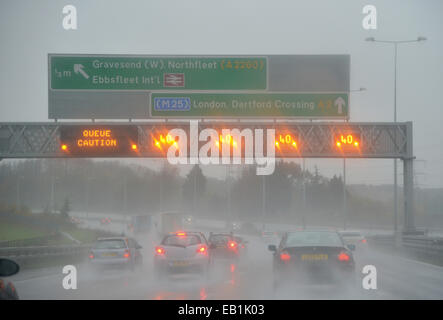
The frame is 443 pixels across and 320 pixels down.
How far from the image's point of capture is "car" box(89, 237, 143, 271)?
2453cm

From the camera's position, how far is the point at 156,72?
29.8 metres

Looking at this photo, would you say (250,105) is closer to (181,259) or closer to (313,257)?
(181,259)

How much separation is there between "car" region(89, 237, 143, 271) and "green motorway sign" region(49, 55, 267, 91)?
25.1 feet

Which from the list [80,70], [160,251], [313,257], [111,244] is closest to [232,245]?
[111,244]

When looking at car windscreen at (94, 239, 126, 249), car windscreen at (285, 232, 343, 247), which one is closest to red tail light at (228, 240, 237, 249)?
car windscreen at (94, 239, 126, 249)

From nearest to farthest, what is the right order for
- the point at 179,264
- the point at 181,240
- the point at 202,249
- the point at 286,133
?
the point at 179,264, the point at 202,249, the point at 181,240, the point at 286,133

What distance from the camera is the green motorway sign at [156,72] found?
2959cm

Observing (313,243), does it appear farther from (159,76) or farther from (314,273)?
(159,76)

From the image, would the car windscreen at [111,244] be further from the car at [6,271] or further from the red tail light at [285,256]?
the car at [6,271]

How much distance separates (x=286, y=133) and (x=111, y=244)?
10.4m

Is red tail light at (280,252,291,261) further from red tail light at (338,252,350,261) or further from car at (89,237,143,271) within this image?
car at (89,237,143,271)

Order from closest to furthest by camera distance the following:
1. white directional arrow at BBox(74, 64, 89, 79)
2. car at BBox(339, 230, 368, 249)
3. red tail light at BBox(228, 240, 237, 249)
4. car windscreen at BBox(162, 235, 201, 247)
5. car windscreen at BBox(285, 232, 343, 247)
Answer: car windscreen at BBox(285, 232, 343, 247) < car windscreen at BBox(162, 235, 201, 247) < white directional arrow at BBox(74, 64, 89, 79) < red tail light at BBox(228, 240, 237, 249) < car at BBox(339, 230, 368, 249)
